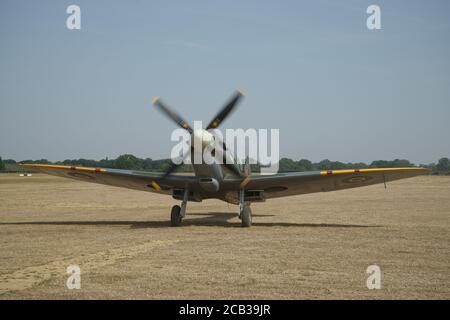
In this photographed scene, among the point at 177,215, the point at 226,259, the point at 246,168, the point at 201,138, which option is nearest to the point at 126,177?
the point at 177,215

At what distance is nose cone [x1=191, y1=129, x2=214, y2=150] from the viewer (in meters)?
14.8

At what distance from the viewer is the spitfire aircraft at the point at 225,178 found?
15.4 metres

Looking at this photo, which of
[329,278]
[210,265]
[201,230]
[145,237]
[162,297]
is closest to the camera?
[162,297]

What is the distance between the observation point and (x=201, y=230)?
15.3 meters

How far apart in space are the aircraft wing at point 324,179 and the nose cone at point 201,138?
189cm

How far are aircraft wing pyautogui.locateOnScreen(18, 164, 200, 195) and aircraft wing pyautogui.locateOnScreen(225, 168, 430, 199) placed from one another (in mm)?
1704

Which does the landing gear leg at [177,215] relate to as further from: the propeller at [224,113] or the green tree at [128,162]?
the green tree at [128,162]

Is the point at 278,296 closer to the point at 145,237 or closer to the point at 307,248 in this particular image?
the point at 307,248

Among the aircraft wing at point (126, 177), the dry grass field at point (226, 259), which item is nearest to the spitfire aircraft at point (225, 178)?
the aircraft wing at point (126, 177)

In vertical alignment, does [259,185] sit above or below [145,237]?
above

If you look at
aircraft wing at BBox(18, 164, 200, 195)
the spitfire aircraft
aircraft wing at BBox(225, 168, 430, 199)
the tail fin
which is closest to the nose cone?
the spitfire aircraft
